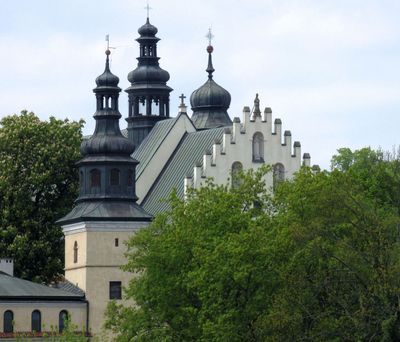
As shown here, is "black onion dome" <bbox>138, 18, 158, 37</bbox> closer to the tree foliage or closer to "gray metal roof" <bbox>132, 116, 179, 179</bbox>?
"gray metal roof" <bbox>132, 116, 179, 179</bbox>

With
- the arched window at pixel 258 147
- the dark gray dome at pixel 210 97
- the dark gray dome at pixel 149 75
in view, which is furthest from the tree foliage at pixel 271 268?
the dark gray dome at pixel 210 97

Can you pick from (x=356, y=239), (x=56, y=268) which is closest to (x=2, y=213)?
(x=56, y=268)

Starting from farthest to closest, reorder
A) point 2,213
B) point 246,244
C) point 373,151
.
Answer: point 373,151
point 2,213
point 246,244

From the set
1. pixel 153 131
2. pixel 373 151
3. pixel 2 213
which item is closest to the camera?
pixel 2 213

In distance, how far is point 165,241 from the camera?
108188 mm

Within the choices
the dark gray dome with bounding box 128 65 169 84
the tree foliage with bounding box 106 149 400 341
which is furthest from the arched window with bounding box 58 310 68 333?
the dark gray dome with bounding box 128 65 169 84

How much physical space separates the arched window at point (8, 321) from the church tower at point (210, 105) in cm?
3154

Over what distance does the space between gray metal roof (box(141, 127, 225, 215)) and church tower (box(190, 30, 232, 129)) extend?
9.83m

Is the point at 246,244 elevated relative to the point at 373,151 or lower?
lower

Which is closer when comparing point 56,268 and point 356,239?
point 356,239

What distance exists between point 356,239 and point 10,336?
29914mm

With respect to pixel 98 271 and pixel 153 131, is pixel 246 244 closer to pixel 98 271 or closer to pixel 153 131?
pixel 98 271

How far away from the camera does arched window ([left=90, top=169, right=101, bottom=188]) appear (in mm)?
133250

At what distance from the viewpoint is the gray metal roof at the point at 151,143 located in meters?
145
